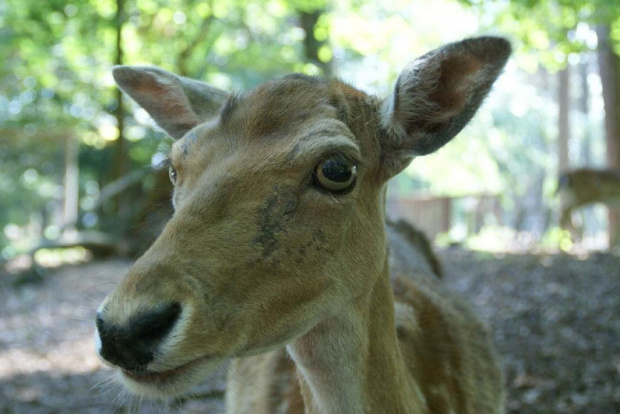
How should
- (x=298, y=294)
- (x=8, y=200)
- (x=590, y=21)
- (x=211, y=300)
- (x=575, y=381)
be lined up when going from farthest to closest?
(x=8, y=200), (x=590, y=21), (x=575, y=381), (x=298, y=294), (x=211, y=300)

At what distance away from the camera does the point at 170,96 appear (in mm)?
3799

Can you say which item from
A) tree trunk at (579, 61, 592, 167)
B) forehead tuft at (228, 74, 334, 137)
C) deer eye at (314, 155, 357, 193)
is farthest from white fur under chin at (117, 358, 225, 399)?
tree trunk at (579, 61, 592, 167)

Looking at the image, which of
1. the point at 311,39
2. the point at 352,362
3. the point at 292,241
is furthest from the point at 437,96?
the point at 311,39

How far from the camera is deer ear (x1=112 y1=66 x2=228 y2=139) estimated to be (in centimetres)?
365

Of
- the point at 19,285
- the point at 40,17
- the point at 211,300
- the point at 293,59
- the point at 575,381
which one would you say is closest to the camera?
the point at 211,300

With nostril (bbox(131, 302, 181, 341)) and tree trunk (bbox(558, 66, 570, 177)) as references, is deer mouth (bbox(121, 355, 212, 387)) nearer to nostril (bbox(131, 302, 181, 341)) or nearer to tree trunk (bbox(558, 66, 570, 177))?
nostril (bbox(131, 302, 181, 341))

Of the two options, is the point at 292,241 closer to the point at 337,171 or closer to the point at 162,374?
the point at 337,171

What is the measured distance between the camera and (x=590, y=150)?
4538 cm

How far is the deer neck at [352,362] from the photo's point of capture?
2861 mm

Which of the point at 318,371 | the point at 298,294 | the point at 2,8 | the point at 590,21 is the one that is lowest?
the point at 318,371

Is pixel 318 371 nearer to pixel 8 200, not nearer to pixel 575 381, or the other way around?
pixel 575 381

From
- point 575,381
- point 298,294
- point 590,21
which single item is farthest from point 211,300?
point 590,21

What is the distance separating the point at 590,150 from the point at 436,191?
12.1 meters

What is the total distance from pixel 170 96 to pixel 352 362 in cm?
199
